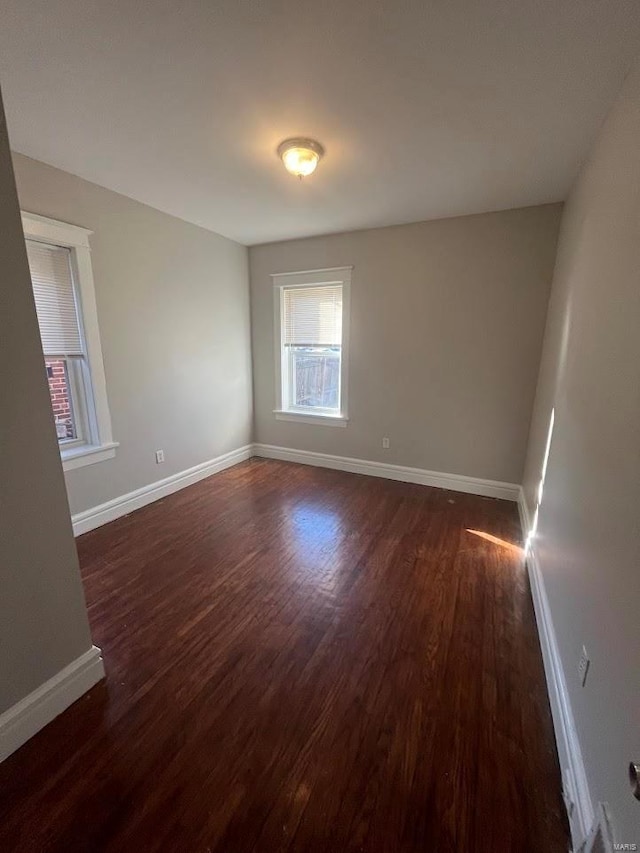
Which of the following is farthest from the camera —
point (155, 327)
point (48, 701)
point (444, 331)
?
point (444, 331)

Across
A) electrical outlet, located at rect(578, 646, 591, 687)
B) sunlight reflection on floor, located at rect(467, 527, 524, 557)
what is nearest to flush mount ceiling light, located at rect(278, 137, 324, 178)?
electrical outlet, located at rect(578, 646, 591, 687)

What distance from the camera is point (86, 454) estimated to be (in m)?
2.71

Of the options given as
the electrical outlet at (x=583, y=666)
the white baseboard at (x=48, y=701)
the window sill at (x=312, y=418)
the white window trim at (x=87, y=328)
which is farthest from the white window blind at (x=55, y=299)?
the electrical outlet at (x=583, y=666)

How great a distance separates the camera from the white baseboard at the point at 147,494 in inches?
109

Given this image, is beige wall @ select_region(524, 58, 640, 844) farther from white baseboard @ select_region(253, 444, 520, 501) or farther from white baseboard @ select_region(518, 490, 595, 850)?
white baseboard @ select_region(253, 444, 520, 501)

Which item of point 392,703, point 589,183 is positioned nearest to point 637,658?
point 392,703

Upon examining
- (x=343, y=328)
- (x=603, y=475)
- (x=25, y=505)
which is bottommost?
(x=25, y=505)

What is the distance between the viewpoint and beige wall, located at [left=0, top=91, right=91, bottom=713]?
115cm

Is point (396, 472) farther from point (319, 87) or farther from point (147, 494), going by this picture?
point (319, 87)

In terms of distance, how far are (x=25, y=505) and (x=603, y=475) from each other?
2005 millimetres

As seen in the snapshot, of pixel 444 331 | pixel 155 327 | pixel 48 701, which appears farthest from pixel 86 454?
pixel 444 331

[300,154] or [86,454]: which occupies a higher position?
[300,154]

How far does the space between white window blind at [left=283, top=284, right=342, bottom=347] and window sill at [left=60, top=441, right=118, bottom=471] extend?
2.22 metres

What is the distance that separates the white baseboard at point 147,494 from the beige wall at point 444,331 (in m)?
1.38
